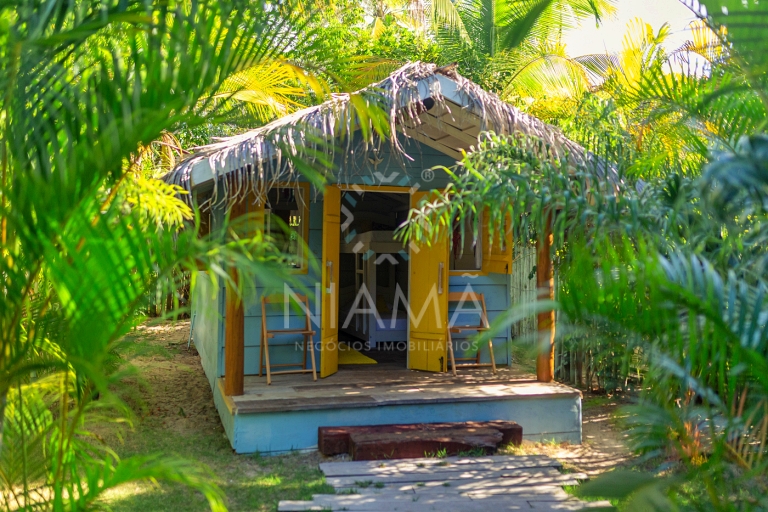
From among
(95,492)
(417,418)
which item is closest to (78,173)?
(95,492)

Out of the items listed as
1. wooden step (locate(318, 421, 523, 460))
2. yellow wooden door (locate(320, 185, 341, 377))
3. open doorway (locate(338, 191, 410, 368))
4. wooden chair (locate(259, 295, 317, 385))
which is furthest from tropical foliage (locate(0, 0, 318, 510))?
open doorway (locate(338, 191, 410, 368))

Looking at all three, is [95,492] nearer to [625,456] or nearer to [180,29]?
[180,29]

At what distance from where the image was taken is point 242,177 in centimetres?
551

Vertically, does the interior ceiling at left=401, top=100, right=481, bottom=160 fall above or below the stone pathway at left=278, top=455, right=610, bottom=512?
above

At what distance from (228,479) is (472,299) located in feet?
11.6

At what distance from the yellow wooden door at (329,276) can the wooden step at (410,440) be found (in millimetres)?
1223

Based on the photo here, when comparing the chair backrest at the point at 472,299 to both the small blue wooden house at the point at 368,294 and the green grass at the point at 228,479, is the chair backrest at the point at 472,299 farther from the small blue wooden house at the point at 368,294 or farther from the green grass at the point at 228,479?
the green grass at the point at 228,479

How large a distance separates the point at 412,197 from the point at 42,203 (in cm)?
541

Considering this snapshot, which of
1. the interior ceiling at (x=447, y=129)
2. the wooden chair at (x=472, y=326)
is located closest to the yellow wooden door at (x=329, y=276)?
the interior ceiling at (x=447, y=129)

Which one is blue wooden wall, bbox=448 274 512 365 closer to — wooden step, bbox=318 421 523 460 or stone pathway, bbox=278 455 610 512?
wooden step, bbox=318 421 523 460

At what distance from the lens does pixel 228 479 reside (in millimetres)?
4945

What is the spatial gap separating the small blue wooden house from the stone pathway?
724mm

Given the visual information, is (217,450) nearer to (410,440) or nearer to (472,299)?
(410,440)

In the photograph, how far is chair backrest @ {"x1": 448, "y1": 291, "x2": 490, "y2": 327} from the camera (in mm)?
7406
